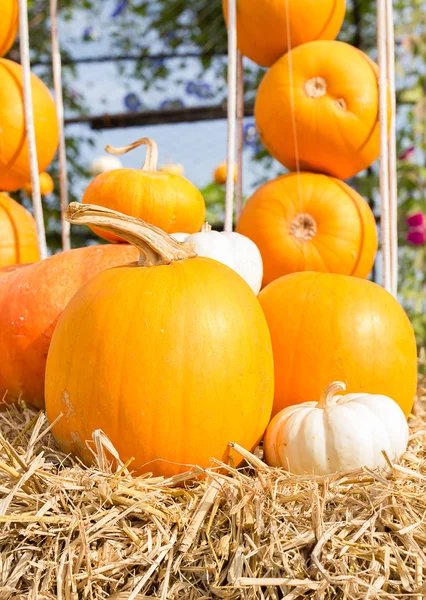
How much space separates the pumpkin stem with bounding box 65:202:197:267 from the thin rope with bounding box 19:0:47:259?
95 centimetres

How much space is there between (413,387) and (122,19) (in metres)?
4.70

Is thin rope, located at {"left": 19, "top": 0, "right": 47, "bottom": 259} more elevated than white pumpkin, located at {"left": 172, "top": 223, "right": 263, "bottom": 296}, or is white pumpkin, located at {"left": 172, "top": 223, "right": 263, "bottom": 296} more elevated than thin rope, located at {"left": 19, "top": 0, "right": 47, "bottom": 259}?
thin rope, located at {"left": 19, "top": 0, "right": 47, "bottom": 259}

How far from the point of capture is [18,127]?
7.59 ft

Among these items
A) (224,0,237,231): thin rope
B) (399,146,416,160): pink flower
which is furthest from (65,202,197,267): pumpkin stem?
(399,146,416,160): pink flower

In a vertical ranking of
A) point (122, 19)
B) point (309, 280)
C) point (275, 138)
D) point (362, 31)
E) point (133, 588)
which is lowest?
point (133, 588)

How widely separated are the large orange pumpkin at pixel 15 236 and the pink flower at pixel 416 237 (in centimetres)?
219

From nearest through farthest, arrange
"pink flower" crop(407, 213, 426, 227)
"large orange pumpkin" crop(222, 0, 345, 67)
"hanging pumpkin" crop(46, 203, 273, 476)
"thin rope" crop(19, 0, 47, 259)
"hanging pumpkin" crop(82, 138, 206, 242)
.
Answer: "hanging pumpkin" crop(46, 203, 273, 476) < "hanging pumpkin" crop(82, 138, 206, 242) < "thin rope" crop(19, 0, 47, 259) < "large orange pumpkin" crop(222, 0, 345, 67) < "pink flower" crop(407, 213, 426, 227)

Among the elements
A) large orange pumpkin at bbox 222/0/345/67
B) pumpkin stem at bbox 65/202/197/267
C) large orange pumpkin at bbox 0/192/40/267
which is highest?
large orange pumpkin at bbox 222/0/345/67

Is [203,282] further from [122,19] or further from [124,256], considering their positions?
[122,19]

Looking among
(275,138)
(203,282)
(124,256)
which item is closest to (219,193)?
(275,138)

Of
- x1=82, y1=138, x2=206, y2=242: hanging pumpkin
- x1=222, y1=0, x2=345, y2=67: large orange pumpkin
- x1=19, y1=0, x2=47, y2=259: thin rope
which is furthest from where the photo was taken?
x1=222, y1=0, x2=345, y2=67: large orange pumpkin

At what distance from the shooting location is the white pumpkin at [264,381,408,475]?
119cm

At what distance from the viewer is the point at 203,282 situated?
122 cm

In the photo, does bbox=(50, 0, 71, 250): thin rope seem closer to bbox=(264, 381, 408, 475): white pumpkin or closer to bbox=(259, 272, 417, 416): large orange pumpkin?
bbox=(259, 272, 417, 416): large orange pumpkin
